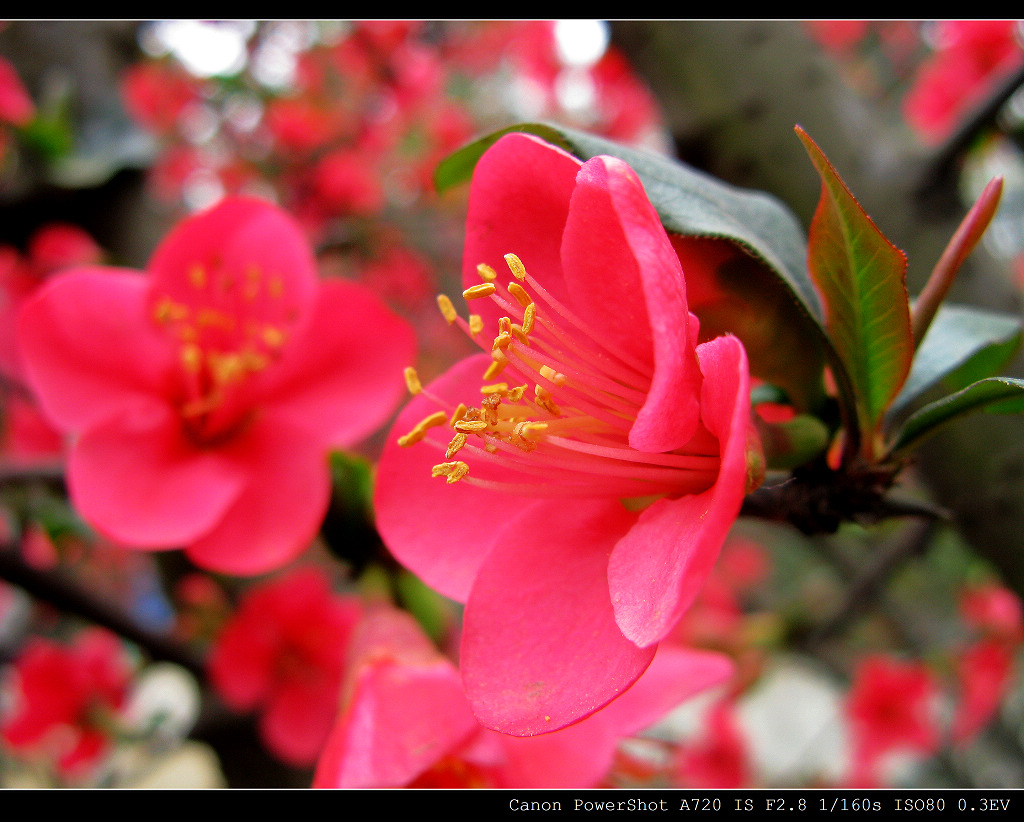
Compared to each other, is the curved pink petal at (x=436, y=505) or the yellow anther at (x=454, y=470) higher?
the yellow anther at (x=454, y=470)

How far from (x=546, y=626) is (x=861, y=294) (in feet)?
0.73

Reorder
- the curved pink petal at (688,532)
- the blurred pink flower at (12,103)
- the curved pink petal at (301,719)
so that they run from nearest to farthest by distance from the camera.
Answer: the curved pink petal at (688,532), the curved pink petal at (301,719), the blurred pink flower at (12,103)

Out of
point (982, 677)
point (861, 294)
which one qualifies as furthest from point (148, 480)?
point (982, 677)

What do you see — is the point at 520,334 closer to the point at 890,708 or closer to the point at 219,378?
the point at 219,378

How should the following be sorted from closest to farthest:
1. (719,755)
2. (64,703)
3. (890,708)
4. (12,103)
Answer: (12,103) → (64,703) → (719,755) → (890,708)

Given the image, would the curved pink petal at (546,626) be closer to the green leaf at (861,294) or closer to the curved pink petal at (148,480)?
the green leaf at (861,294)

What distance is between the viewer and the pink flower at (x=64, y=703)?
129cm

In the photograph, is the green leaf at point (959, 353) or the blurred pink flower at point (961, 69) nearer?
the green leaf at point (959, 353)

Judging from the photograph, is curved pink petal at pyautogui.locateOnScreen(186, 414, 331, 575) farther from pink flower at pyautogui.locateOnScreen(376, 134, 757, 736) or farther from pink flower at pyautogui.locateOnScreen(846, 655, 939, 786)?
pink flower at pyautogui.locateOnScreen(846, 655, 939, 786)

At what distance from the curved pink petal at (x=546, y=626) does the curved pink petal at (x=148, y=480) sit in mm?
321

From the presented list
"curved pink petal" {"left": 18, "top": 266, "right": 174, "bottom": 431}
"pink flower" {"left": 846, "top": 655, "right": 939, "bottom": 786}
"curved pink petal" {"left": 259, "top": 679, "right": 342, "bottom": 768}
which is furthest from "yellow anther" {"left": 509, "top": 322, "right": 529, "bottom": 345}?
"pink flower" {"left": 846, "top": 655, "right": 939, "bottom": 786}

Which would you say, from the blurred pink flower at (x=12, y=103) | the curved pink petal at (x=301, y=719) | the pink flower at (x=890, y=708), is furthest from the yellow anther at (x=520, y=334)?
the pink flower at (x=890, y=708)

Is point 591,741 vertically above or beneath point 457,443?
beneath

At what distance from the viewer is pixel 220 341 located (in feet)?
2.10
